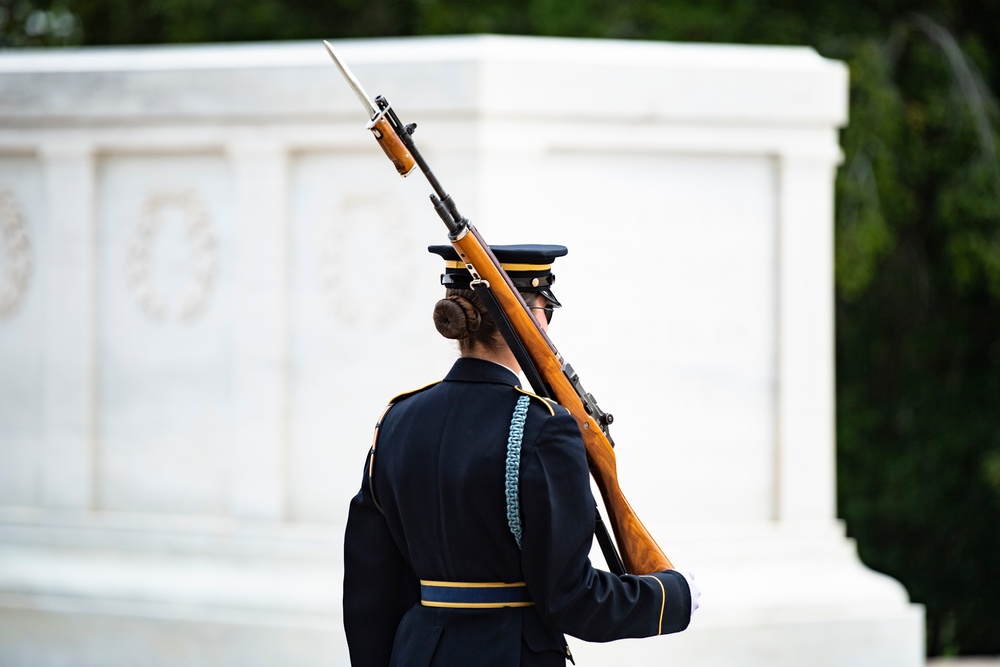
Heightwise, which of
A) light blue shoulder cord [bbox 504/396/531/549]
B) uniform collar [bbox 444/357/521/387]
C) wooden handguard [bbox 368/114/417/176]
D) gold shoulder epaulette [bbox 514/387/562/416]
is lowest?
light blue shoulder cord [bbox 504/396/531/549]

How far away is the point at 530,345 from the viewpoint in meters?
2.86

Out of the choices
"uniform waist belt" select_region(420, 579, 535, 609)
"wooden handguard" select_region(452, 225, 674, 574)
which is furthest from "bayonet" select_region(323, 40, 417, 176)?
"uniform waist belt" select_region(420, 579, 535, 609)

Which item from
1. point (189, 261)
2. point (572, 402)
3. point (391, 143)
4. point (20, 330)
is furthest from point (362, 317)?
point (391, 143)

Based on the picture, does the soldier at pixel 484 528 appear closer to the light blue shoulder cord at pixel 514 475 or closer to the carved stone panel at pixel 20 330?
the light blue shoulder cord at pixel 514 475

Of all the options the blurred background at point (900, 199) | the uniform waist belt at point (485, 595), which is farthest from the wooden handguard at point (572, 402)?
the blurred background at point (900, 199)

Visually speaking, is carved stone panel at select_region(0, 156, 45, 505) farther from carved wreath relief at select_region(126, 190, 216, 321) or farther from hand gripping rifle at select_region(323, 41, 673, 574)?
hand gripping rifle at select_region(323, 41, 673, 574)

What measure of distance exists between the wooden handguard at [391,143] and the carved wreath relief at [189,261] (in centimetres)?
307

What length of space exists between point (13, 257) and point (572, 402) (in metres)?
3.80

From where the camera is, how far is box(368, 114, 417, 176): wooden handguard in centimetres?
275

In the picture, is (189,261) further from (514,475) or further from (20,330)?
(514,475)

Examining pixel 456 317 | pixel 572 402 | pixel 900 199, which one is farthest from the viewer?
pixel 900 199

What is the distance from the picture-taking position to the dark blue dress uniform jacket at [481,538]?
270cm

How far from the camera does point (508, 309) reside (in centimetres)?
283

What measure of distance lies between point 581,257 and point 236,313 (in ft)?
4.38
